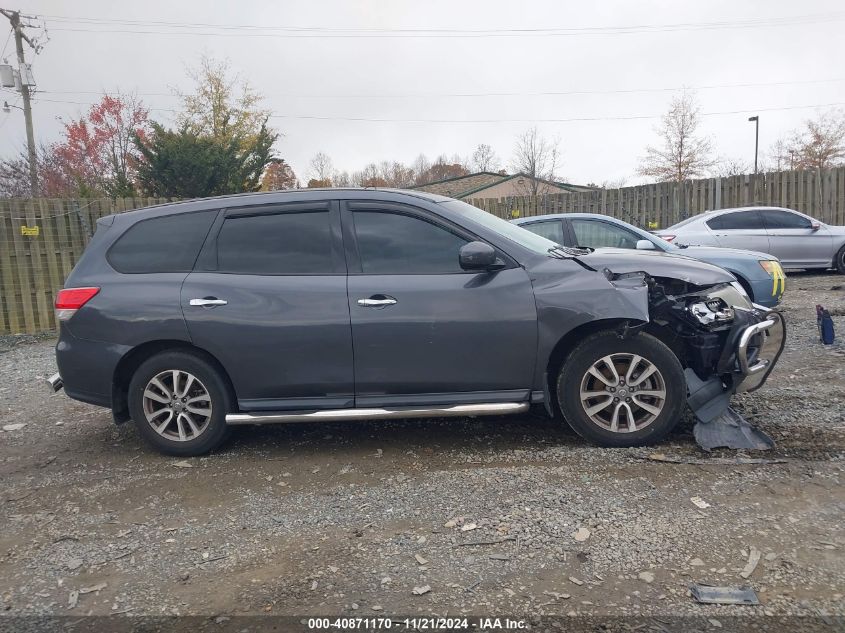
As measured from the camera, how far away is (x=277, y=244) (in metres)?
4.54

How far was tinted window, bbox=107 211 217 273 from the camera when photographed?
15.2 ft

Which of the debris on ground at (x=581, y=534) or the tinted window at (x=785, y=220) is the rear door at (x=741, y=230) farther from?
the debris on ground at (x=581, y=534)

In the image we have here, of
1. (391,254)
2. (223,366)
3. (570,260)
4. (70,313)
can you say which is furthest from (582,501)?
(70,313)

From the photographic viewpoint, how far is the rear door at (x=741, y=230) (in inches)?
464

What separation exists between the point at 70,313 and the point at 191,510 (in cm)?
192

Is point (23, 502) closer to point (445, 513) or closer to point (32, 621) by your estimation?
point (32, 621)

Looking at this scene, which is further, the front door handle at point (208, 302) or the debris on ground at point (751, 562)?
the front door handle at point (208, 302)

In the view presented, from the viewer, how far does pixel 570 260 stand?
4398 millimetres

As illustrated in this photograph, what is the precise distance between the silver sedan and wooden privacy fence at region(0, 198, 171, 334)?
10963 millimetres

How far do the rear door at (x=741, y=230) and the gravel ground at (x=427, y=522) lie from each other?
750 centimetres

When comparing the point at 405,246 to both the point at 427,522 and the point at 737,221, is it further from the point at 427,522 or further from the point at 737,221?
the point at 737,221

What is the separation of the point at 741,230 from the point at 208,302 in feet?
36.2

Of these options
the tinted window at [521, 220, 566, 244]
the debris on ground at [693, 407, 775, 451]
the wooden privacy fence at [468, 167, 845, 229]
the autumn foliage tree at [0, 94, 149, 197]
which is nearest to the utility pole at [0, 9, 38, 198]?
the autumn foliage tree at [0, 94, 149, 197]

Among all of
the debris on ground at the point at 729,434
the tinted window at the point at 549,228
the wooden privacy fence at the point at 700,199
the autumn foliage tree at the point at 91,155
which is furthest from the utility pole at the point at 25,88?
the debris on ground at the point at 729,434
